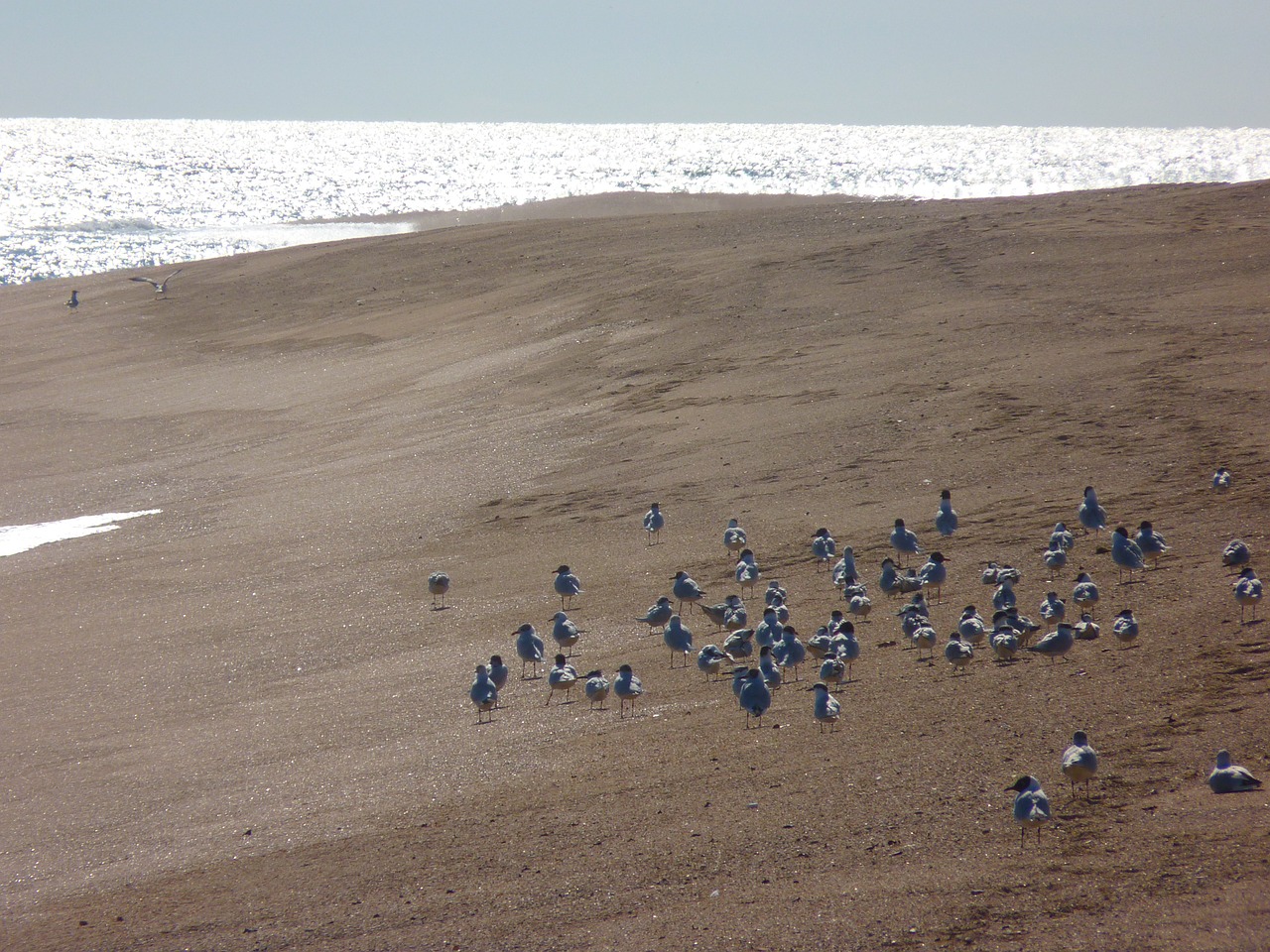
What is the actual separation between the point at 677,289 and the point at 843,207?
31.6ft

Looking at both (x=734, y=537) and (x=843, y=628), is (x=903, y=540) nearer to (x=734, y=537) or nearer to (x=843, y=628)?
(x=734, y=537)

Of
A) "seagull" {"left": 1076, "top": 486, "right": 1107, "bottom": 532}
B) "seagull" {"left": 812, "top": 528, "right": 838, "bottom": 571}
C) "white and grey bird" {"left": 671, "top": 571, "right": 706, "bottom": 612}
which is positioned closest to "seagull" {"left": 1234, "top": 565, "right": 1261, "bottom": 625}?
"seagull" {"left": 1076, "top": 486, "right": 1107, "bottom": 532}

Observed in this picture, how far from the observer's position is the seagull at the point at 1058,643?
371 inches

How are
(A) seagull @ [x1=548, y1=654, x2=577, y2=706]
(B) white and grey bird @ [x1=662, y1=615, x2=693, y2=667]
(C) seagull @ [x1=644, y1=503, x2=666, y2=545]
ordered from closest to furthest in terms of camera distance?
(A) seagull @ [x1=548, y1=654, x2=577, y2=706]
(B) white and grey bird @ [x1=662, y1=615, x2=693, y2=667]
(C) seagull @ [x1=644, y1=503, x2=666, y2=545]

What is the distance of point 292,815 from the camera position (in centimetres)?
927

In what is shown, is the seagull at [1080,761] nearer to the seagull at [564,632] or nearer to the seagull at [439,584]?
the seagull at [564,632]

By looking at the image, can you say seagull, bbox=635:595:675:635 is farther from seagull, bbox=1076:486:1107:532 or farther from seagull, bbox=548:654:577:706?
seagull, bbox=1076:486:1107:532

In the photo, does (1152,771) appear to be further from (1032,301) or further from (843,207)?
(843,207)

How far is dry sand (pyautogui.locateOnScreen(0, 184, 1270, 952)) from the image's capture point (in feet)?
24.1

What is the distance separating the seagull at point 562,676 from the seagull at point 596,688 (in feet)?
0.59

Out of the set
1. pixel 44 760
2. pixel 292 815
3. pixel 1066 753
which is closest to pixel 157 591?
pixel 44 760

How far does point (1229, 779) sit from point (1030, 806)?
3.85ft

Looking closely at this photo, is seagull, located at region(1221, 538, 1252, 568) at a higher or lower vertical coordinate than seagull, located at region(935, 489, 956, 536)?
lower

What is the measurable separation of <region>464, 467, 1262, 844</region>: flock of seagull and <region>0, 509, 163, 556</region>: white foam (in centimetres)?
945
